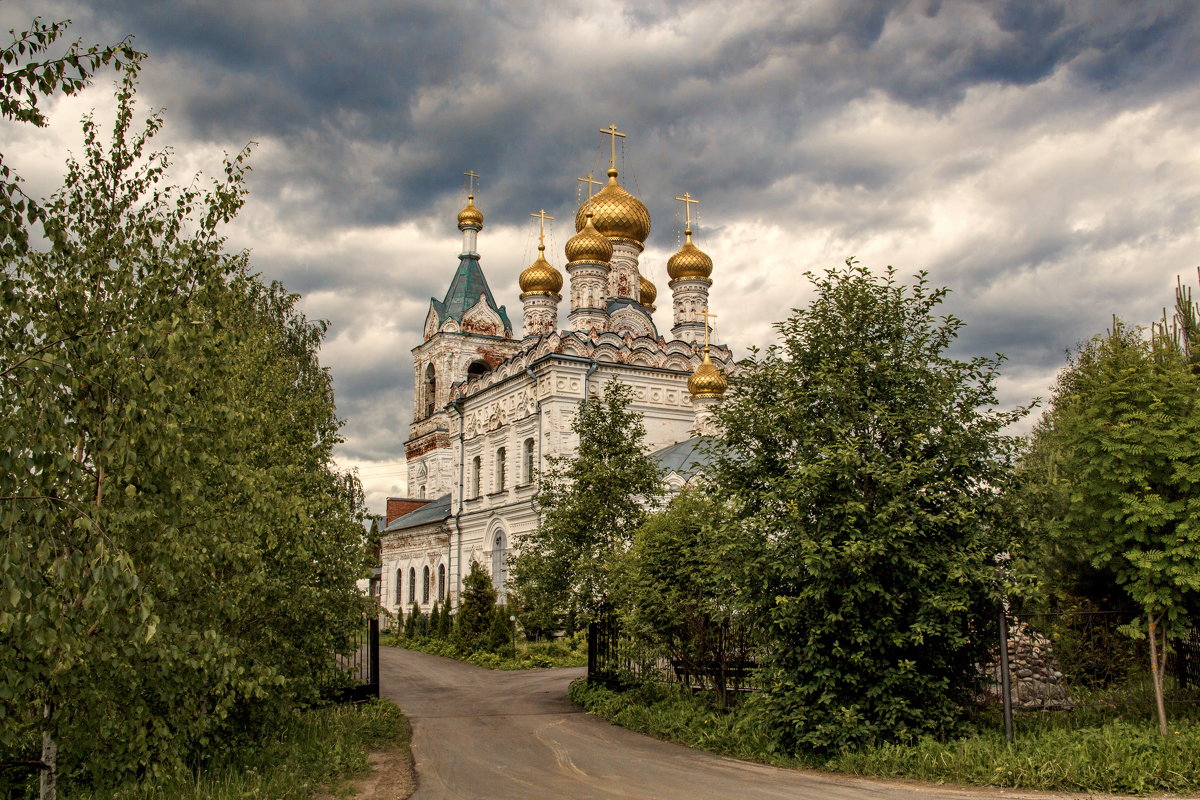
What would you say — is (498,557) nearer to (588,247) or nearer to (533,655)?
(533,655)

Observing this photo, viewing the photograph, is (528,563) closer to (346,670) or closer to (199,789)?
(346,670)

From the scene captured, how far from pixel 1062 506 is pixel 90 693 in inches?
435

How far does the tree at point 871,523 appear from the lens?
10.2 m

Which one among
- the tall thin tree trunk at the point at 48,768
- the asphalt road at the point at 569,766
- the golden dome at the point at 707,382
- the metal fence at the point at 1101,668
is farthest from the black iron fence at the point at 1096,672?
the golden dome at the point at 707,382

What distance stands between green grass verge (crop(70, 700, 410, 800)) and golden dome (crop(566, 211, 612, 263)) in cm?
2288

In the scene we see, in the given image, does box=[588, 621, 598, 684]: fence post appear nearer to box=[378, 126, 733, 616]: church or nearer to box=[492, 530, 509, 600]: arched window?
box=[378, 126, 733, 616]: church

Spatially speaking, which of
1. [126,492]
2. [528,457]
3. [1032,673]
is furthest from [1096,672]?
[528,457]

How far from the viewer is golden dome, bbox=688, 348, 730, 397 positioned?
3077 centimetres

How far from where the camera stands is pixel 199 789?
8000 millimetres

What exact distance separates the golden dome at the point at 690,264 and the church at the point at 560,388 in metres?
0.04

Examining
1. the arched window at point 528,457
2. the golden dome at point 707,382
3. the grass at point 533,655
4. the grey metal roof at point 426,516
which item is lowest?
the grass at point 533,655

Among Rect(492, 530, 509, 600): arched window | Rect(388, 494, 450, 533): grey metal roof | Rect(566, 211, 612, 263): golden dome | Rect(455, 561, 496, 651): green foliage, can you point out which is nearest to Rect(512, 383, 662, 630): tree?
Rect(455, 561, 496, 651): green foliage

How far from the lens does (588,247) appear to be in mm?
35125

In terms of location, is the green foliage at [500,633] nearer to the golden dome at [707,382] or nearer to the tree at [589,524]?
the tree at [589,524]
